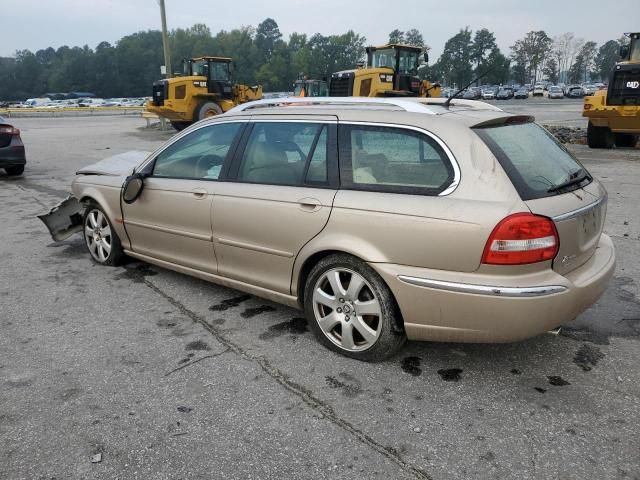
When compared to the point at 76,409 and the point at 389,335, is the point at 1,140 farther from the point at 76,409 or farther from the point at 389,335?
the point at 389,335

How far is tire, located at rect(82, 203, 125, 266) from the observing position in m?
5.12

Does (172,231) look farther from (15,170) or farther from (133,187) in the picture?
(15,170)

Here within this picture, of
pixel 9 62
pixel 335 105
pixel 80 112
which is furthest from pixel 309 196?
pixel 9 62

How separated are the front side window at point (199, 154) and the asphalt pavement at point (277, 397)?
101 cm

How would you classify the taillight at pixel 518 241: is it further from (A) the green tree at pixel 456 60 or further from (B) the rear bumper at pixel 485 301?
(A) the green tree at pixel 456 60

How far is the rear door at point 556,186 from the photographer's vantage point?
2932mm

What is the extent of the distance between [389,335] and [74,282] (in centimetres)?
307

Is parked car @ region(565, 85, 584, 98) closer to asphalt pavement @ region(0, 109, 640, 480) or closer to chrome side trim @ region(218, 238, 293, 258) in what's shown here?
asphalt pavement @ region(0, 109, 640, 480)

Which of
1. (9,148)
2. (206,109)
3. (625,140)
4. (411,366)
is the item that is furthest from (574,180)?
(206,109)

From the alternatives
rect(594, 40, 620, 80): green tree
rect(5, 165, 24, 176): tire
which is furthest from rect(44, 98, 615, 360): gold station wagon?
rect(594, 40, 620, 80): green tree

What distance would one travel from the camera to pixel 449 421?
2.78 meters

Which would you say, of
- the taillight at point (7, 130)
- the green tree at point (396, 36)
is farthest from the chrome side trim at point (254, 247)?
the green tree at point (396, 36)

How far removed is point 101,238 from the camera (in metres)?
5.26

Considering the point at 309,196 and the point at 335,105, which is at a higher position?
the point at 335,105
